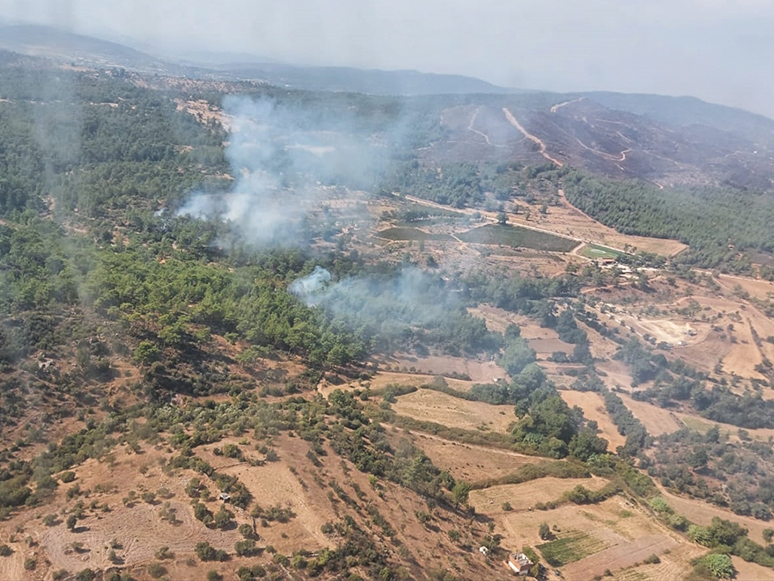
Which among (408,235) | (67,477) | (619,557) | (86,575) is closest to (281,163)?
(408,235)

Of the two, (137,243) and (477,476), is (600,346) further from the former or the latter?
(137,243)

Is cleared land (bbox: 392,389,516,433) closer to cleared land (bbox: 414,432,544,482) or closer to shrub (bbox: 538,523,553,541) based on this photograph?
cleared land (bbox: 414,432,544,482)

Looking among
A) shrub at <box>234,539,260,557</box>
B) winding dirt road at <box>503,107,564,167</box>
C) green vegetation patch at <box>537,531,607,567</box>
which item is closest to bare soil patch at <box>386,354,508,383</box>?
green vegetation patch at <box>537,531,607,567</box>

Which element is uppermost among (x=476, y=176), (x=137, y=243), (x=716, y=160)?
(x=716, y=160)

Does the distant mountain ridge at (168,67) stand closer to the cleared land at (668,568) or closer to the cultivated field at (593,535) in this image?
the cultivated field at (593,535)

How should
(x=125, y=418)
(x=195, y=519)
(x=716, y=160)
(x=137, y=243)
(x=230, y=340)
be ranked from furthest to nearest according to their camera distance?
(x=716, y=160), (x=137, y=243), (x=230, y=340), (x=125, y=418), (x=195, y=519)

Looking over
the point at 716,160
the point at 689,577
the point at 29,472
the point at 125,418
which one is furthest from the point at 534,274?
the point at 716,160

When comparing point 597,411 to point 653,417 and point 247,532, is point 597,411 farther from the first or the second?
point 247,532
